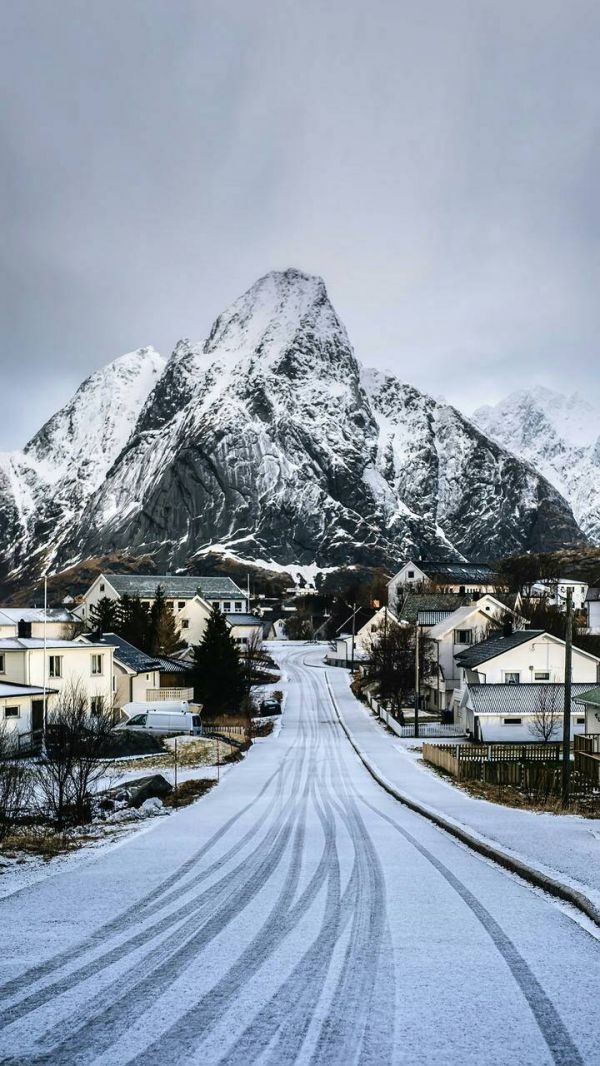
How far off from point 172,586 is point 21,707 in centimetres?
9518

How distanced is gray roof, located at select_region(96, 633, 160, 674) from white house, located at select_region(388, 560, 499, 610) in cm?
8675

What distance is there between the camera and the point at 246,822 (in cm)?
2009

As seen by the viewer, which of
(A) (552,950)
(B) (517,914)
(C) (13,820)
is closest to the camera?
(A) (552,950)

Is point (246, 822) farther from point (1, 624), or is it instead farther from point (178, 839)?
point (1, 624)

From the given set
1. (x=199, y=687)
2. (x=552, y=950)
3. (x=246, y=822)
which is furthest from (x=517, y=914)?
(x=199, y=687)

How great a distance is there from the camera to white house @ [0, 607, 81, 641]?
6800 centimetres

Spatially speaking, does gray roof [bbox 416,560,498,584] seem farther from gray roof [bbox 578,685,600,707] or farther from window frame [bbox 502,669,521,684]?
gray roof [bbox 578,685,600,707]

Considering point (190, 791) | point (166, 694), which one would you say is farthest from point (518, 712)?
point (190, 791)

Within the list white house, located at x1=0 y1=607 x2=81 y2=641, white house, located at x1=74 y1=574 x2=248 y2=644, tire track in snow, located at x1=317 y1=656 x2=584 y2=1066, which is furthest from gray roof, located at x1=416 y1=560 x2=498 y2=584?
tire track in snow, located at x1=317 y1=656 x2=584 y2=1066

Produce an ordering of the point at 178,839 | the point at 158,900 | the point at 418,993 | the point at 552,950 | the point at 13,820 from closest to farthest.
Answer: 1. the point at 418,993
2. the point at 552,950
3. the point at 158,900
4. the point at 178,839
5. the point at 13,820

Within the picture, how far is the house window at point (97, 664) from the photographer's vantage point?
2036 inches

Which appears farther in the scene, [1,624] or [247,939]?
[1,624]

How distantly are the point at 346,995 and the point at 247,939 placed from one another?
211 cm

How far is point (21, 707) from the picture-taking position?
4247 centimetres
